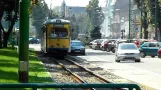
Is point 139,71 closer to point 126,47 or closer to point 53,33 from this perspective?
point 126,47

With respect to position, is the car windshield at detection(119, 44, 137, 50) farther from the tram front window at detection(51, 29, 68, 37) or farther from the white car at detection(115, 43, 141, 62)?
the tram front window at detection(51, 29, 68, 37)

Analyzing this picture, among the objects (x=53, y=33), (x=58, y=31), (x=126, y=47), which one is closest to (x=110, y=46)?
(x=58, y=31)

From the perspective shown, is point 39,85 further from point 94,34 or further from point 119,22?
point 119,22

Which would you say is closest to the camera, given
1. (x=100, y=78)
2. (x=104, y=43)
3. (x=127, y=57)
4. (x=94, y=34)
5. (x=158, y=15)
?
(x=100, y=78)

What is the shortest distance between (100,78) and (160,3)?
1930 inches

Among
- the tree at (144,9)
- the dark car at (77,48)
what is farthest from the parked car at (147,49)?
the tree at (144,9)

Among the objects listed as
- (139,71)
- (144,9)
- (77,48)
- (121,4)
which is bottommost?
(139,71)

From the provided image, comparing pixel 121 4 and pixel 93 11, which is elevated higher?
pixel 121 4

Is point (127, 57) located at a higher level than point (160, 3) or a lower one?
lower

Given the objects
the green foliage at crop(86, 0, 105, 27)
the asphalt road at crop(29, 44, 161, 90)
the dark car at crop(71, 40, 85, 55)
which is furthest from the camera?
the green foliage at crop(86, 0, 105, 27)

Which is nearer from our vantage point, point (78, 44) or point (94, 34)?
point (78, 44)

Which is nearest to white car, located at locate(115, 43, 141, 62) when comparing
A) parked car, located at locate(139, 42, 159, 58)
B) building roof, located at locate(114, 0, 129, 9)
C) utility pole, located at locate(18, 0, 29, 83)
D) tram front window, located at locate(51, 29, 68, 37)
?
tram front window, located at locate(51, 29, 68, 37)

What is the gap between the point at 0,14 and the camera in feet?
184

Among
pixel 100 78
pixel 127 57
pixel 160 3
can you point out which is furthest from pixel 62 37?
pixel 160 3
